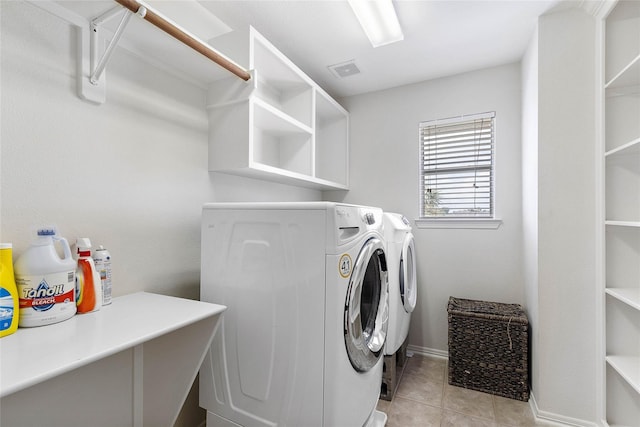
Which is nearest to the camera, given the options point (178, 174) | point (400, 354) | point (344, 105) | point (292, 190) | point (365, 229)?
point (365, 229)

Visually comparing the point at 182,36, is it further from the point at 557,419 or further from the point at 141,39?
the point at 557,419

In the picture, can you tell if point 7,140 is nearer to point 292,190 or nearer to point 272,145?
point 272,145

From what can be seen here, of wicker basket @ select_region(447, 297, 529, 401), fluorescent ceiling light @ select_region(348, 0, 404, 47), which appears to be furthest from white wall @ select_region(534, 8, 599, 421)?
fluorescent ceiling light @ select_region(348, 0, 404, 47)

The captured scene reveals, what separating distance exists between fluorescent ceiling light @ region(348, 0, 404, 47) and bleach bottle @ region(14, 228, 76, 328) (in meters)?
1.76

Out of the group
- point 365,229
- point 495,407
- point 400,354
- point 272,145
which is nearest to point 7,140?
point 365,229

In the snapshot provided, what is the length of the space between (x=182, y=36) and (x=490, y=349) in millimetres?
2602

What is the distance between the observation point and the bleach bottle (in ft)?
3.03

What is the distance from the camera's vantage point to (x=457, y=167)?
2.65 metres

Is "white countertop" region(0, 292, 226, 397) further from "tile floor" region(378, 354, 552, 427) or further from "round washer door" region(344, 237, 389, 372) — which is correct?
"tile floor" region(378, 354, 552, 427)

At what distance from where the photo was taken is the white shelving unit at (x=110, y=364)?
29.2 inches

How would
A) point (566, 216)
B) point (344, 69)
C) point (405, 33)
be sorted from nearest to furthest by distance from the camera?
1. point (566, 216)
2. point (405, 33)
3. point (344, 69)

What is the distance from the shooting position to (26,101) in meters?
1.06

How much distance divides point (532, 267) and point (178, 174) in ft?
7.56

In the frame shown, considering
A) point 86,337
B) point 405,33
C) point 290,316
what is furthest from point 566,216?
point 86,337
